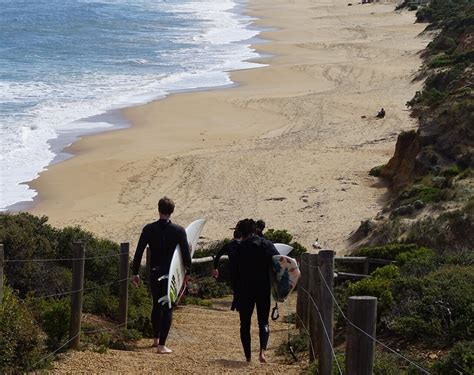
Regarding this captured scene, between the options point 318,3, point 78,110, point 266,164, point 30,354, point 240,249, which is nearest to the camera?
point 30,354

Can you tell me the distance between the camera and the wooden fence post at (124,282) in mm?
9070

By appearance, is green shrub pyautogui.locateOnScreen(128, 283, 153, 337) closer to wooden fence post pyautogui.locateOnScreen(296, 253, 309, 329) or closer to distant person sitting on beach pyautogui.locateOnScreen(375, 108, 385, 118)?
wooden fence post pyautogui.locateOnScreen(296, 253, 309, 329)

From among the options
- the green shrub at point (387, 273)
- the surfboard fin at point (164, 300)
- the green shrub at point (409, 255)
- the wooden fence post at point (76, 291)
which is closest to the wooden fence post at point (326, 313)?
the surfboard fin at point (164, 300)

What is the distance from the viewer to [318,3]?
82438 mm

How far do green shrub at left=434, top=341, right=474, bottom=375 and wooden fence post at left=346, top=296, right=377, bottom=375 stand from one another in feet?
5.15

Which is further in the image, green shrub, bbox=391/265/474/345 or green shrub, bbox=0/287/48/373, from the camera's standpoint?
green shrub, bbox=391/265/474/345

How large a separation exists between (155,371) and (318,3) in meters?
78.2

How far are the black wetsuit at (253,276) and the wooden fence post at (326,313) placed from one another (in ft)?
3.81

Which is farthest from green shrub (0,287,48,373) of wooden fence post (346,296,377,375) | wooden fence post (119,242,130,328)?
wooden fence post (346,296,377,375)

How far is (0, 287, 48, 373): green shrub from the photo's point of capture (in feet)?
19.9

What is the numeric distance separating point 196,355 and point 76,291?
1386mm

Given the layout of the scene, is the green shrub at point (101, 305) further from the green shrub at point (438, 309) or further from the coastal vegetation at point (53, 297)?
the green shrub at point (438, 309)

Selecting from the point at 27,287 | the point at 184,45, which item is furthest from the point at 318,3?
the point at 27,287

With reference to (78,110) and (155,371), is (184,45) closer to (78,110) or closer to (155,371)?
(78,110)
